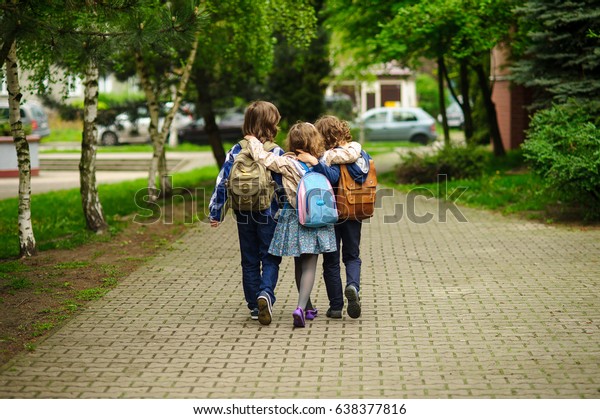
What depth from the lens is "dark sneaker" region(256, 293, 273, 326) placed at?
7922 millimetres

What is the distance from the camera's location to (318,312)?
8656 millimetres

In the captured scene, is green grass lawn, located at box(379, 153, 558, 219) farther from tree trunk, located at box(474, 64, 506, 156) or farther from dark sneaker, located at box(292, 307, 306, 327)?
dark sneaker, located at box(292, 307, 306, 327)

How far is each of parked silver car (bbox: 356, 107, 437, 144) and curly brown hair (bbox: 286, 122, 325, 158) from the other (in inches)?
1255

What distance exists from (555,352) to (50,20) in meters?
5.35

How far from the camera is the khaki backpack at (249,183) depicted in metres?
7.83

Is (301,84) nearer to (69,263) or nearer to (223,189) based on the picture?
(69,263)

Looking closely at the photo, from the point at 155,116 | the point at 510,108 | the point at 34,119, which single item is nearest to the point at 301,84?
the point at 510,108

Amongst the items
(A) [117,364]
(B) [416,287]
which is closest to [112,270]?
(B) [416,287]

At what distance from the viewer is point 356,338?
762cm

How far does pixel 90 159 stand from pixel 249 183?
649 centimetres

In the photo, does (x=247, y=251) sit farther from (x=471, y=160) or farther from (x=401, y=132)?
(x=401, y=132)

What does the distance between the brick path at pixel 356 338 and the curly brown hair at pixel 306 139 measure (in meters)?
1.42

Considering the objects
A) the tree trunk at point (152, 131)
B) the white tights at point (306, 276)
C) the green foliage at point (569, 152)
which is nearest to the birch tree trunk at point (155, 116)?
the tree trunk at point (152, 131)

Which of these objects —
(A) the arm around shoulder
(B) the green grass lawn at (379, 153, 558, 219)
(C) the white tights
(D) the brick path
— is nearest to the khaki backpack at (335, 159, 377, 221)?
(A) the arm around shoulder
